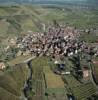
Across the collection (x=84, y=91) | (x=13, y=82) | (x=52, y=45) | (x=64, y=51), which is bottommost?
(x=84, y=91)

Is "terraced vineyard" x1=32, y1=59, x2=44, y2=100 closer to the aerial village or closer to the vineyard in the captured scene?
the aerial village

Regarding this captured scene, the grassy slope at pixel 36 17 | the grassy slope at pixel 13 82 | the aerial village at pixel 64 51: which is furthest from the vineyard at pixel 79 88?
the grassy slope at pixel 36 17

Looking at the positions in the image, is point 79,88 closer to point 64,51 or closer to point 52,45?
point 64,51

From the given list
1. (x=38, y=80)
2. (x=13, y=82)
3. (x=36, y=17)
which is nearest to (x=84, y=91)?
(x=38, y=80)

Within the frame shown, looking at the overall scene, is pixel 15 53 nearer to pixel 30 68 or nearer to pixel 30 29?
pixel 30 68

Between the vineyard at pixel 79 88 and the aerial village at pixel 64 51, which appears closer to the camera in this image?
the vineyard at pixel 79 88

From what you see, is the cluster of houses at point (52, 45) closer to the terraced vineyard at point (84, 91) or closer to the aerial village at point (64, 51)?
the aerial village at point (64, 51)

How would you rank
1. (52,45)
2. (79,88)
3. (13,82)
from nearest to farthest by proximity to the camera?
(79,88), (13,82), (52,45)

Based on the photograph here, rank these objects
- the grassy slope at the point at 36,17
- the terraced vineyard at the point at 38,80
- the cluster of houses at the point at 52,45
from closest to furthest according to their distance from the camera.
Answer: the terraced vineyard at the point at 38,80 < the cluster of houses at the point at 52,45 < the grassy slope at the point at 36,17

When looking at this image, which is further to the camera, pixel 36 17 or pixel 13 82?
pixel 36 17
